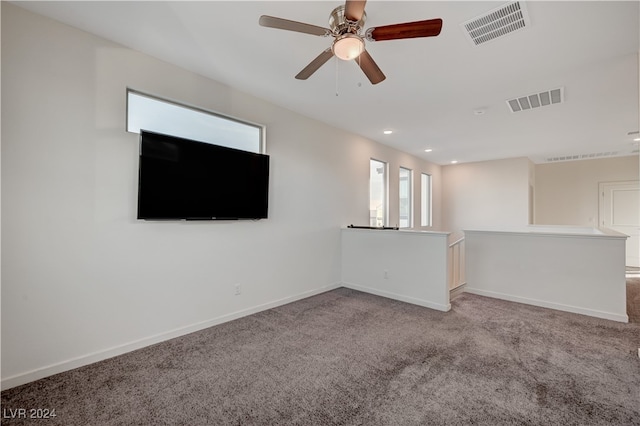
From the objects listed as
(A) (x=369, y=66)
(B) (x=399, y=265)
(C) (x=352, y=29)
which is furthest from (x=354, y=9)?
(B) (x=399, y=265)

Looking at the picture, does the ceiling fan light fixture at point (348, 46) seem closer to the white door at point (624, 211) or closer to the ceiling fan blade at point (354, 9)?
the ceiling fan blade at point (354, 9)

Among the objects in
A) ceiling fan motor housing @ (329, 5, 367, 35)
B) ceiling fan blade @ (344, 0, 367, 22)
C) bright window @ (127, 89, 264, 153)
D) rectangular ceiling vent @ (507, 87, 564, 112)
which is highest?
rectangular ceiling vent @ (507, 87, 564, 112)

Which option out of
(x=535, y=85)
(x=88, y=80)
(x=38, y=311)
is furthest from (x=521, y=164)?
(x=38, y=311)

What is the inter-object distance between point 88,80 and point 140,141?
0.59 m

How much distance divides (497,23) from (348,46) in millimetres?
1240

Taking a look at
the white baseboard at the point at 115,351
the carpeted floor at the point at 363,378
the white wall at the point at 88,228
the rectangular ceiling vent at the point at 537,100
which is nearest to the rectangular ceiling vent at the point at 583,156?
the rectangular ceiling vent at the point at 537,100

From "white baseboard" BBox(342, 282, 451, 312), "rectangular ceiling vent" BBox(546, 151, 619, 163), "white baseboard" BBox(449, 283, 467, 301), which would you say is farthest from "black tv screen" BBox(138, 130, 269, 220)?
"rectangular ceiling vent" BBox(546, 151, 619, 163)

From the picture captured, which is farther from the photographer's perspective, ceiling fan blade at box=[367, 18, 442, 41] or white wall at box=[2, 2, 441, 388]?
white wall at box=[2, 2, 441, 388]

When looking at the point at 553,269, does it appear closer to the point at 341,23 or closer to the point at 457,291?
the point at 457,291

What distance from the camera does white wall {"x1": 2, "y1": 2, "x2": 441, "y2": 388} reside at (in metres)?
2.04

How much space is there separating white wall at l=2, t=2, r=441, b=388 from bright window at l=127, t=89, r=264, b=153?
0.10 m

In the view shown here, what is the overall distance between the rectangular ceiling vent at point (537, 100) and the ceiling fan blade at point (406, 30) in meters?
2.55

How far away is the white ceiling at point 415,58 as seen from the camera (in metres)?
2.04

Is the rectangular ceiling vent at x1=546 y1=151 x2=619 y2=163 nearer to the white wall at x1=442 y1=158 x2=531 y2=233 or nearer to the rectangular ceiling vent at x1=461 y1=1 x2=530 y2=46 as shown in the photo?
the white wall at x1=442 y1=158 x2=531 y2=233
